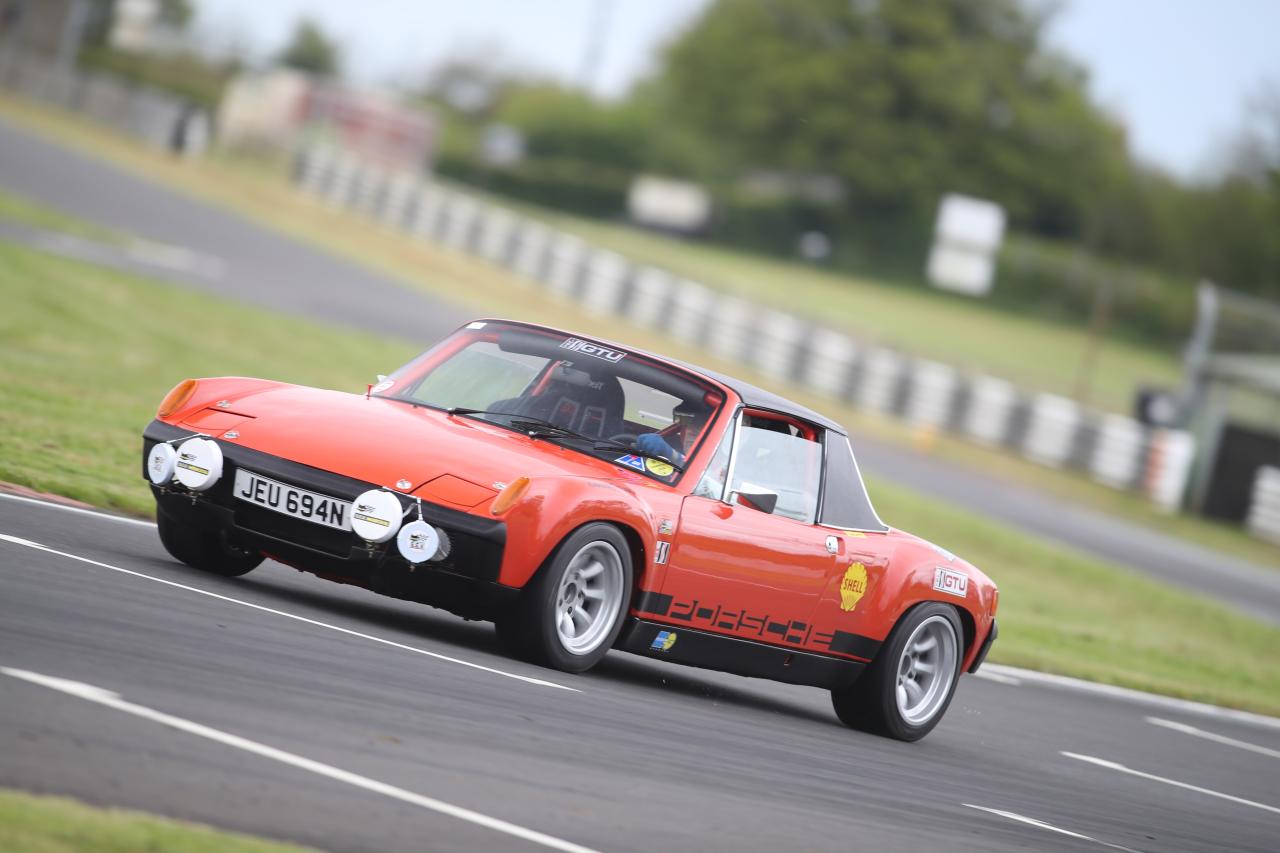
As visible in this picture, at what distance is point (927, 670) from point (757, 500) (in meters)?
1.53

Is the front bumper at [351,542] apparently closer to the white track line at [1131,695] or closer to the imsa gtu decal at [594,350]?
the imsa gtu decal at [594,350]

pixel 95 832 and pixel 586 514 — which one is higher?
pixel 586 514

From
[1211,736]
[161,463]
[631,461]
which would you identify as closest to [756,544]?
[631,461]

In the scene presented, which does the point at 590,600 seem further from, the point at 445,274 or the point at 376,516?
the point at 445,274

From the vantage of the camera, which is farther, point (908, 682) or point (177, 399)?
point (908, 682)

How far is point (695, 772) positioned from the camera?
6.26 metres

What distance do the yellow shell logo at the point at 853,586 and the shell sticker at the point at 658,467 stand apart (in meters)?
1.08

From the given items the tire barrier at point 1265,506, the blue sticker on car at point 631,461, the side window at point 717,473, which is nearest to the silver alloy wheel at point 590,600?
the blue sticker on car at point 631,461

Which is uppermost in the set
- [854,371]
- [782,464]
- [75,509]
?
[854,371]

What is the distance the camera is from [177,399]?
7.77 metres

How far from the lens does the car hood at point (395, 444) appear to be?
7016mm

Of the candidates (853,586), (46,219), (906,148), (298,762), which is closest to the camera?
(298,762)

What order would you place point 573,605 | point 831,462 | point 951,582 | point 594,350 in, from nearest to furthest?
point 573,605, point 594,350, point 831,462, point 951,582

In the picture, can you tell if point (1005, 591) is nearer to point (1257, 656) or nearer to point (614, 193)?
point (1257, 656)
